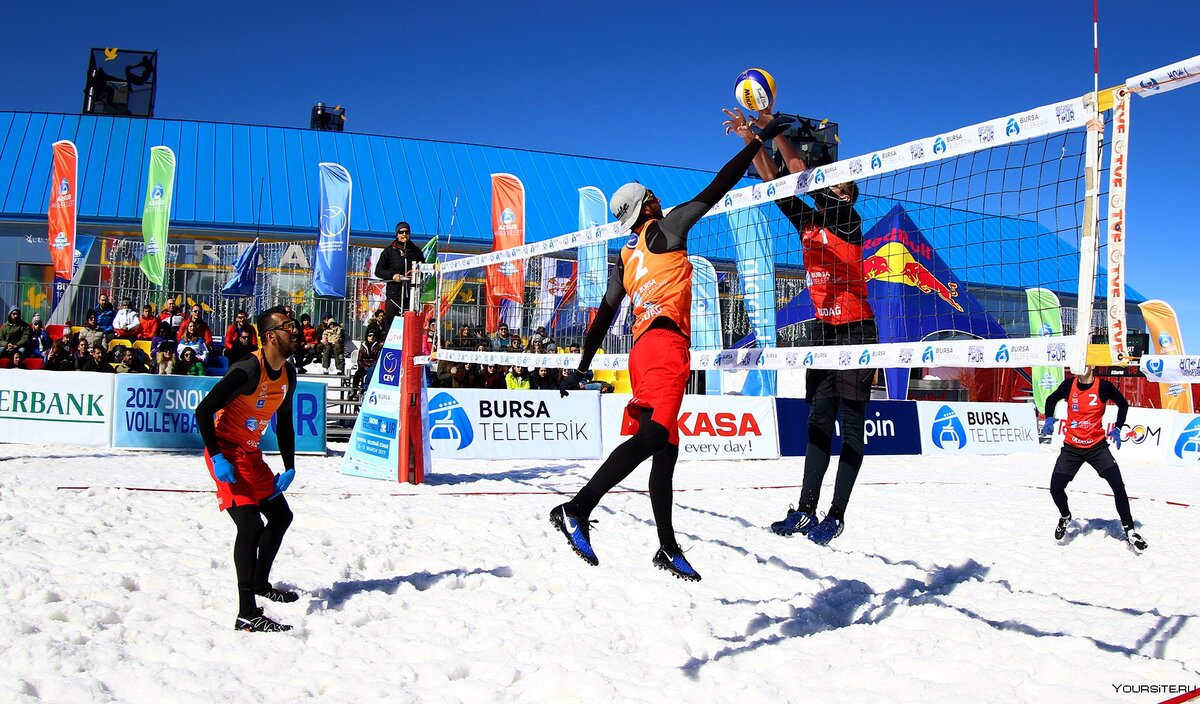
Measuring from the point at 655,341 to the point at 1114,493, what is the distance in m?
4.82

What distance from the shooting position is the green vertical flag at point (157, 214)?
15463 millimetres

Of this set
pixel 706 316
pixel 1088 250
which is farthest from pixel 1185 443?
pixel 1088 250

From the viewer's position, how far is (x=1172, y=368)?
11.6 ft

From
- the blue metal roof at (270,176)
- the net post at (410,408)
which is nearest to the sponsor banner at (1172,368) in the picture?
the net post at (410,408)

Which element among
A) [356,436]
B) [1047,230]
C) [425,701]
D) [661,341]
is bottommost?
[425,701]

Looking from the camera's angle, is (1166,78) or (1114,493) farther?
(1114,493)

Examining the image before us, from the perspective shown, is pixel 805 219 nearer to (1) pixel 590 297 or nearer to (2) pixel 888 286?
(1) pixel 590 297

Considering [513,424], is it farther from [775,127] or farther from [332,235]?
[775,127]

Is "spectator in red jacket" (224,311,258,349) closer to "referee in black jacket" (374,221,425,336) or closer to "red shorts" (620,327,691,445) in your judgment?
"referee in black jacket" (374,221,425,336)

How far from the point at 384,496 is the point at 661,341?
380 cm

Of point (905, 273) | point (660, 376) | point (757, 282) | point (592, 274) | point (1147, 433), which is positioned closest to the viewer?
point (660, 376)

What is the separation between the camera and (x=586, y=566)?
4.86 meters

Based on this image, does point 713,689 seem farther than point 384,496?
No

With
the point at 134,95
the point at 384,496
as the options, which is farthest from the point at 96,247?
the point at 384,496
